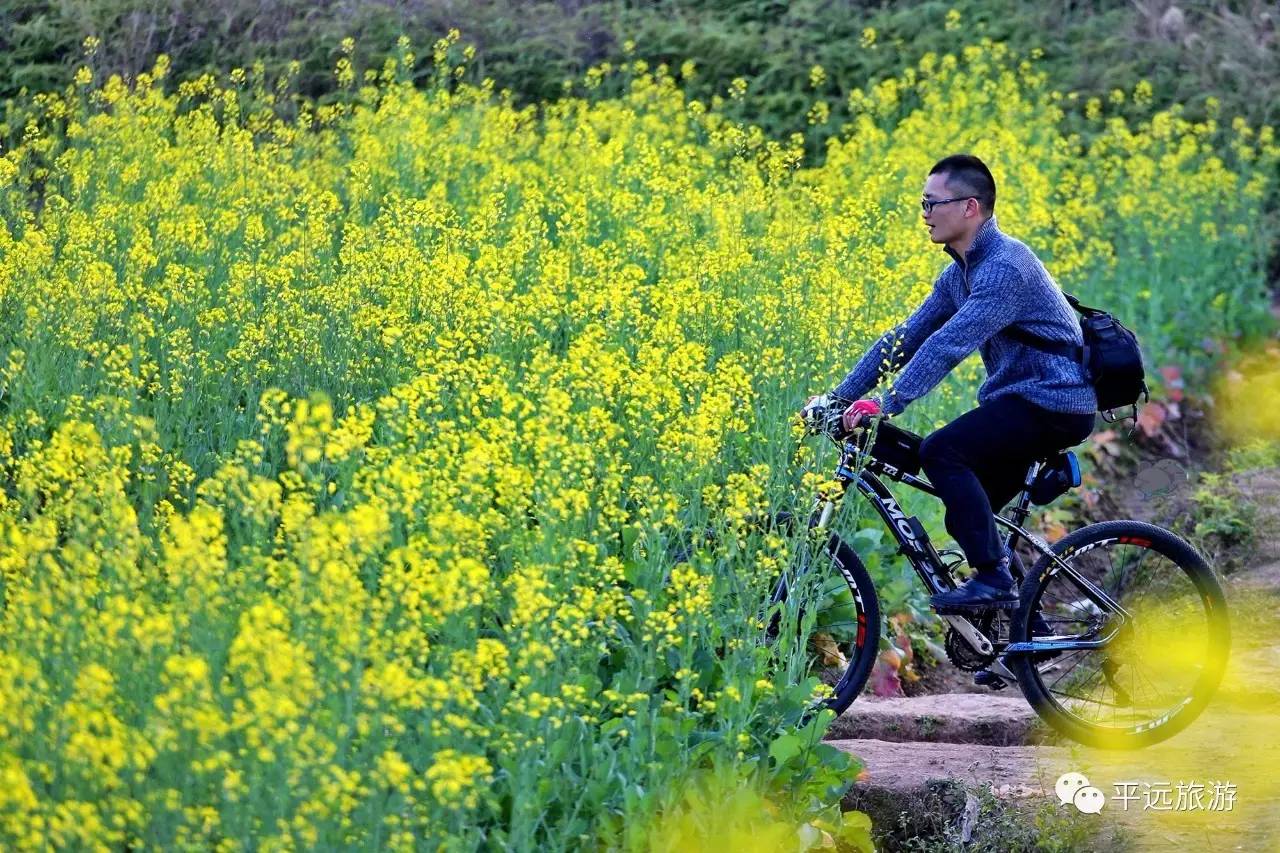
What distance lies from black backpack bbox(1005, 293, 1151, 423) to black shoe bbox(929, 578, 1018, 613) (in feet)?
2.24

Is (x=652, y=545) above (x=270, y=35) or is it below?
below

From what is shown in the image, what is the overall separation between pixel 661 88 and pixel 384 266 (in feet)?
19.0

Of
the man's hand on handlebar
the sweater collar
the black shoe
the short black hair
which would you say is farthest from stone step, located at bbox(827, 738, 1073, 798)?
the short black hair

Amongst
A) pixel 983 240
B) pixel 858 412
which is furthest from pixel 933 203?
pixel 858 412

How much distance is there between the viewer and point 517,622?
4.14 metres

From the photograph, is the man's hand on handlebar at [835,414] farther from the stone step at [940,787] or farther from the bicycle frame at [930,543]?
the stone step at [940,787]

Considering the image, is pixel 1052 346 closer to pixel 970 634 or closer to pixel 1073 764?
pixel 970 634

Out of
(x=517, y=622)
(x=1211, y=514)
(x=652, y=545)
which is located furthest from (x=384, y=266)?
(x=1211, y=514)

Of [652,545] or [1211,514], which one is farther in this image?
[1211,514]

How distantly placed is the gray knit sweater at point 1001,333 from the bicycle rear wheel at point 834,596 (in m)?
0.53

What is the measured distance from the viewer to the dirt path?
16.7ft

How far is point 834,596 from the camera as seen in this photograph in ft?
20.4

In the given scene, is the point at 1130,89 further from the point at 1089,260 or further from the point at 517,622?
the point at 517,622

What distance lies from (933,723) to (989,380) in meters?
1.38
